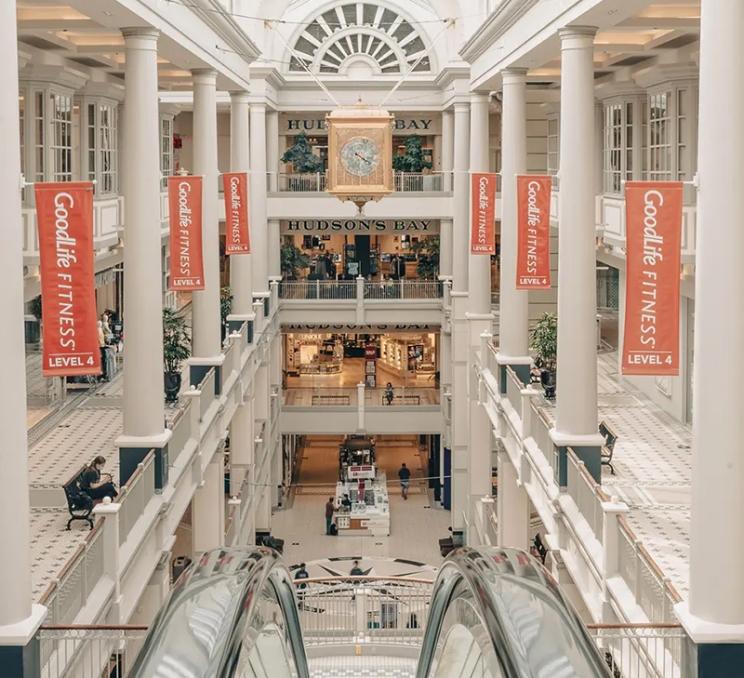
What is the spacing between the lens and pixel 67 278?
35.7 ft

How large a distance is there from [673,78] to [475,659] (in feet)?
47.4

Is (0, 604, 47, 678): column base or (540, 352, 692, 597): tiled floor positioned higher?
(0, 604, 47, 678): column base

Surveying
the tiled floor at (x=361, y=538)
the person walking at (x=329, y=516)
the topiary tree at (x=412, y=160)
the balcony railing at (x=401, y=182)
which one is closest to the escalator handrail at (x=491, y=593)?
the tiled floor at (x=361, y=538)

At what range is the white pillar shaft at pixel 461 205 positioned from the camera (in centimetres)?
3195

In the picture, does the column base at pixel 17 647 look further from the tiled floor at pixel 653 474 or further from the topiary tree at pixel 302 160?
the topiary tree at pixel 302 160

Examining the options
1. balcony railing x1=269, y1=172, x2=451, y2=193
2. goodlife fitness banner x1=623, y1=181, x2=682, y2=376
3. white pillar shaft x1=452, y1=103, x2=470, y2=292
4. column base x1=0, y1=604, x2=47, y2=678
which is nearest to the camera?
column base x1=0, y1=604, x2=47, y2=678

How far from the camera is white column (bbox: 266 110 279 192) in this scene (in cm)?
3738

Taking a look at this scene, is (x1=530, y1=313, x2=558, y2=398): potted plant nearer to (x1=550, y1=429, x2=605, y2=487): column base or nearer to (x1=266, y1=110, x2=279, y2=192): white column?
(x1=550, y1=429, x2=605, y2=487): column base

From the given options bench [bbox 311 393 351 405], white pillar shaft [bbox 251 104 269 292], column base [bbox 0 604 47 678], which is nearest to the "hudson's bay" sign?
bench [bbox 311 393 351 405]

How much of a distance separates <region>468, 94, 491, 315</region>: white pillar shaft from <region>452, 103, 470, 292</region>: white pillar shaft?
4.02m

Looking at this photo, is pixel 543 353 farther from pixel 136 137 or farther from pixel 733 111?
pixel 733 111

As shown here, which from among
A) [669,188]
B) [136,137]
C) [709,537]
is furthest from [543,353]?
[709,537]

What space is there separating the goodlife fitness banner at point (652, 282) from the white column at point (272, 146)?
26691 millimetres

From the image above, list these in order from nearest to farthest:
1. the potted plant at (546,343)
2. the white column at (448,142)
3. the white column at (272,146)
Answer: the potted plant at (546,343) → the white column at (448,142) → the white column at (272,146)
